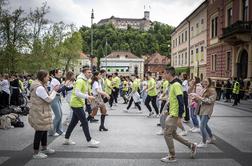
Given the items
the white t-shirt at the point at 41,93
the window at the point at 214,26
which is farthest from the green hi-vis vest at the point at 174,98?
the window at the point at 214,26

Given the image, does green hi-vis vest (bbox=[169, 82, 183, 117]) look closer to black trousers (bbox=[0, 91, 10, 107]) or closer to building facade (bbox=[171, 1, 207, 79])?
black trousers (bbox=[0, 91, 10, 107])

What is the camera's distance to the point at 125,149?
26.3ft

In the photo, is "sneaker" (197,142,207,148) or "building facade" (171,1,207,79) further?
"building facade" (171,1,207,79)

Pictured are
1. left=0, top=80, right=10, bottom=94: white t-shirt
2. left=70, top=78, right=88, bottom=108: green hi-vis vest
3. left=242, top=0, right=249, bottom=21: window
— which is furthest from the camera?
left=242, top=0, right=249, bottom=21: window

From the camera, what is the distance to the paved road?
6.91 m

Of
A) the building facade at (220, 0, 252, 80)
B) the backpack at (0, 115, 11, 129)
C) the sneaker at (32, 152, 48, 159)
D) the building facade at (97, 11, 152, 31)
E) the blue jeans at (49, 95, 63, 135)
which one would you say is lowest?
the sneaker at (32, 152, 48, 159)

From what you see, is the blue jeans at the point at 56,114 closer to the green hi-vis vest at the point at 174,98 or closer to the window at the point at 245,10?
the green hi-vis vest at the point at 174,98

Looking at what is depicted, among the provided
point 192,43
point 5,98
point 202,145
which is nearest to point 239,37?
point 5,98

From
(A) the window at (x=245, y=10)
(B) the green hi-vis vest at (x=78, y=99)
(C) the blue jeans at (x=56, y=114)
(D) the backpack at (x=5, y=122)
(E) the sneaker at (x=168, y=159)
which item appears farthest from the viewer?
(A) the window at (x=245, y=10)

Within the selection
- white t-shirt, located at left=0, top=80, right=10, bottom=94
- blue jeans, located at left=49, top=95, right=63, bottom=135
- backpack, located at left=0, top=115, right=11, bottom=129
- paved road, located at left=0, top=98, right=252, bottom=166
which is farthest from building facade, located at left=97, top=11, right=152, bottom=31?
blue jeans, located at left=49, top=95, right=63, bottom=135

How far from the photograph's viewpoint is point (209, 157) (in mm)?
7355

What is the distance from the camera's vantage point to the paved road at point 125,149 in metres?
6.91

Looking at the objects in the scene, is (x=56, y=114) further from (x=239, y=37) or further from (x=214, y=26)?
(x=214, y=26)

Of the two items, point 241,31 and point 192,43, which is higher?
point 192,43
